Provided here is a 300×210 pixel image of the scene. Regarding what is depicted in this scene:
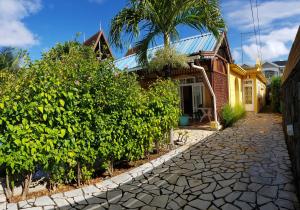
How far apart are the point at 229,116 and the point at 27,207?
993 cm

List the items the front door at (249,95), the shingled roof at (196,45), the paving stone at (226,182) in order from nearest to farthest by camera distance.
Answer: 1. the paving stone at (226,182)
2. the shingled roof at (196,45)
3. the front door at (249,95)

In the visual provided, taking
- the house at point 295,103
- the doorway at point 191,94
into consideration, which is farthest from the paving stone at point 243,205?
the doorway at point 191,94

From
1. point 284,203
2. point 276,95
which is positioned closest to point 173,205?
point 284,203

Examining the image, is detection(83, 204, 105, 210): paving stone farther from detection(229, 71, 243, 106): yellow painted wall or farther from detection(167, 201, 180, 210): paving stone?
detection(229, 71, 243, 106): yellow painted wall

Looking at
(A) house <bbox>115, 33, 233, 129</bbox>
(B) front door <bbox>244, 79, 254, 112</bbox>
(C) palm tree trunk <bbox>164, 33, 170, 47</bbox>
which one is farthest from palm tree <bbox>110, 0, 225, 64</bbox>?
(B) front door <bbox>244, 79, 254, 112</bbox>

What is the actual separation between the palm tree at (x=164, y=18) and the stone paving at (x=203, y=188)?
526cm

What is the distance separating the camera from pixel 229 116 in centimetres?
1238

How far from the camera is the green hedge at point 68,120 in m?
4.45

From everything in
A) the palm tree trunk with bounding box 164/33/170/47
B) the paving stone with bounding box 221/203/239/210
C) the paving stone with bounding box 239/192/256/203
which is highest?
the palm tree trunk with bounding box 164/33/170/47

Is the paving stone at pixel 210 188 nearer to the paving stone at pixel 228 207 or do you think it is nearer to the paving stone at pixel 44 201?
the paving stone at pixel 228 207

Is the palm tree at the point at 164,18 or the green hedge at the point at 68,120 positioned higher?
the palm tree at the point at 164,18

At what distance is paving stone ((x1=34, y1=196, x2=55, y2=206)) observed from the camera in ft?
14.9

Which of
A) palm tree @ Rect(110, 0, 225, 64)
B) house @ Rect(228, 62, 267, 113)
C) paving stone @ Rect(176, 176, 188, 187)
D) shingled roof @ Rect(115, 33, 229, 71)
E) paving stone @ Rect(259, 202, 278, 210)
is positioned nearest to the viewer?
paving stone @ Rect(259, 202, 278, 210)

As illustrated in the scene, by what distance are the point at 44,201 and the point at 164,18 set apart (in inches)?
301
